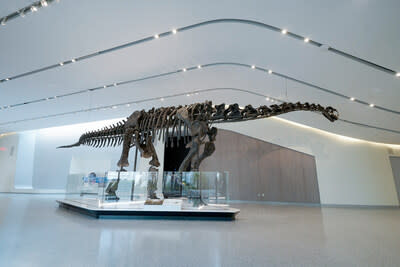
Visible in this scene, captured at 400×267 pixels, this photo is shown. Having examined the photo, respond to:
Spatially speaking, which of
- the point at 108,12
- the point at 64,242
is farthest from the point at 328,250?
the point at 108,12

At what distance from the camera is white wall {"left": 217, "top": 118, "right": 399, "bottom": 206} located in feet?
34.9

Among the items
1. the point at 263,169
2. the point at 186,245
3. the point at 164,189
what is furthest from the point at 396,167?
the point at 186,245

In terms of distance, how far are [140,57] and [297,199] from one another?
9988mm

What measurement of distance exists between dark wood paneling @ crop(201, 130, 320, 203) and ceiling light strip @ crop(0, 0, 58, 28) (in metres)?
10.1

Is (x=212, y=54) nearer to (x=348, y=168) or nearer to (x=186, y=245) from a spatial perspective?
(x=186, y=245)

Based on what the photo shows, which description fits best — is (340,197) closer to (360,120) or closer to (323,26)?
(360,120)

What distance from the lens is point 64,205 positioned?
700 centimetres

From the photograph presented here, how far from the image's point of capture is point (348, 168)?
10930 mm

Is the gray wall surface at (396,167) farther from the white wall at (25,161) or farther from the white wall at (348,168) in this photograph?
the white wall at (25,161)

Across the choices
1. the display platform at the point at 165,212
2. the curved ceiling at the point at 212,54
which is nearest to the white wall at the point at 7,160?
the curved ceiling at the point at 212,54

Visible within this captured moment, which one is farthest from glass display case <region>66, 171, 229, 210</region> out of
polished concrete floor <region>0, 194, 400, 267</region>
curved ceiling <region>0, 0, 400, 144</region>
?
curved ceiling <region>0, 0, 400, 144</region>

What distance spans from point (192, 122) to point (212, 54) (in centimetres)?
274

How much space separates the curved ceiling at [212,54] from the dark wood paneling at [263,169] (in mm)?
2605

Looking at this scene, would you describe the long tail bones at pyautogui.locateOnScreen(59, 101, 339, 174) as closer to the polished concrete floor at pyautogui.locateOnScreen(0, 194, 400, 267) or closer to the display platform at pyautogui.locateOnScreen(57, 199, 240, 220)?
the display platform at pyautogui.locateOnScreen(57, 199, 240, 220)
